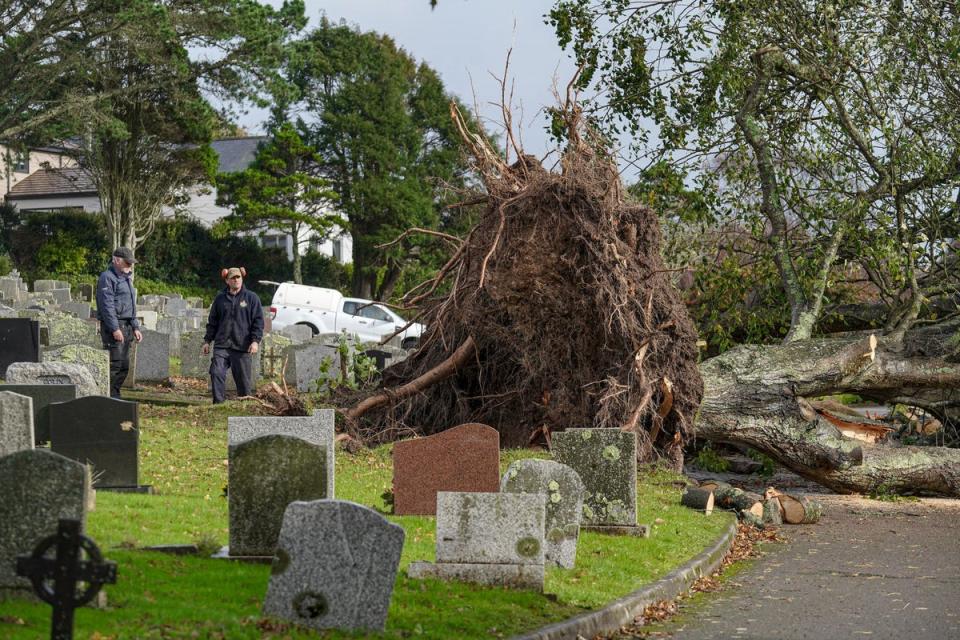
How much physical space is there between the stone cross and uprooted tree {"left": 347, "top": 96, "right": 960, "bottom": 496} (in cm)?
1061

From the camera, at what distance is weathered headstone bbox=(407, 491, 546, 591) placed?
808 cm

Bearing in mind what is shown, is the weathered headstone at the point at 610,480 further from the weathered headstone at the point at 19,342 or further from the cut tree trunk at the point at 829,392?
the weathered headstone at the point at 19,342

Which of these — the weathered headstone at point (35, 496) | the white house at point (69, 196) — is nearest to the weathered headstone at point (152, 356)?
the weathered headstone at point (35, 496)

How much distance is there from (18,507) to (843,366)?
1262cm

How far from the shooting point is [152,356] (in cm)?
2191

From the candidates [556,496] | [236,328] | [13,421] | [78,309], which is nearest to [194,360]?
[78,309]

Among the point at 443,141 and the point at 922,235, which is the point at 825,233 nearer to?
the point at 922,235

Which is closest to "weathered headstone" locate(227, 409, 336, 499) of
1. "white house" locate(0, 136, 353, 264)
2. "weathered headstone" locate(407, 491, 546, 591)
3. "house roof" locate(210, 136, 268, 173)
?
"weathered headstone" locate(407, 491, 546, 591)

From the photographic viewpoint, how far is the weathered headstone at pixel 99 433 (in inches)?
423

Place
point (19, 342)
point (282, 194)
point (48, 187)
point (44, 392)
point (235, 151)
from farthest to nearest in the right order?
point (235, 151), point (48, 187), point (282, 194), point (19, 342), point (44, 392)

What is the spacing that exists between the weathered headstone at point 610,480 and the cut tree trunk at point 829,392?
5171mm

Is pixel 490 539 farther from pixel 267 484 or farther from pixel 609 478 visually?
pixel 609 478

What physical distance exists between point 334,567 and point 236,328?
34.6 feet

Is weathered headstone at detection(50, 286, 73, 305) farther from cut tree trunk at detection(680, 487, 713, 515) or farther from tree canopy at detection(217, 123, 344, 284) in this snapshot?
cut tree trunk at detection(680, 487, 713, 515)
